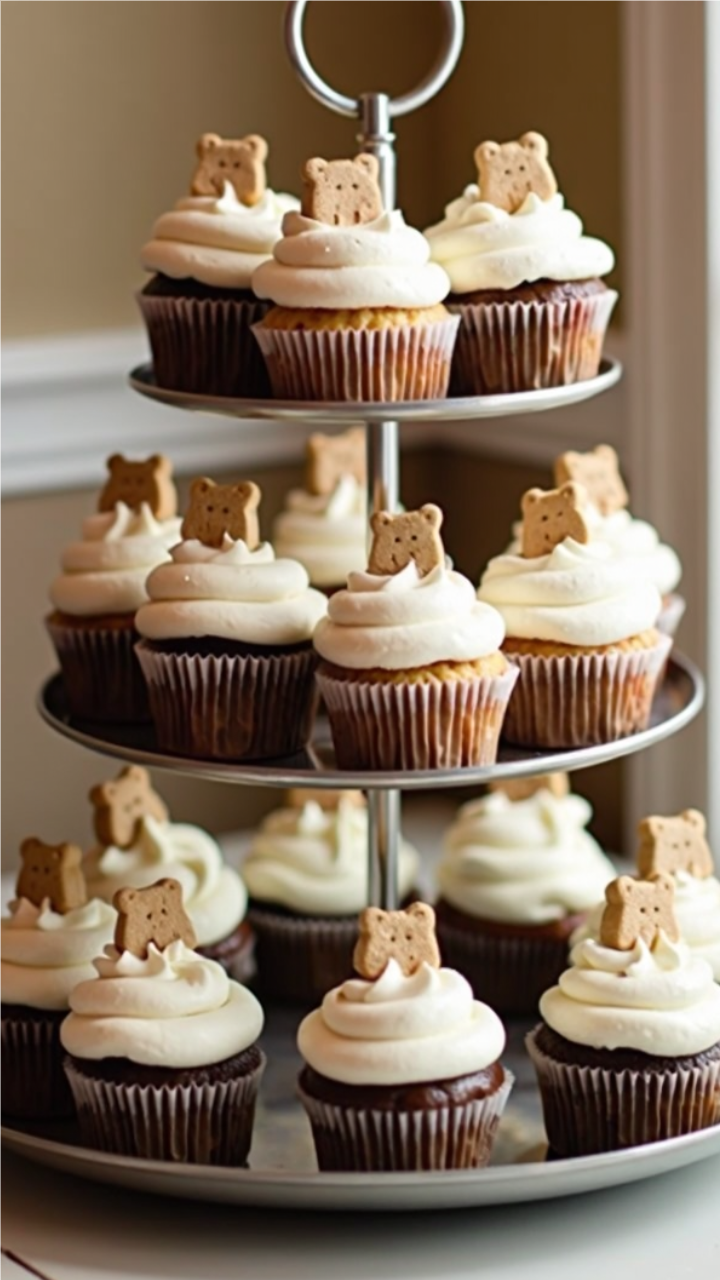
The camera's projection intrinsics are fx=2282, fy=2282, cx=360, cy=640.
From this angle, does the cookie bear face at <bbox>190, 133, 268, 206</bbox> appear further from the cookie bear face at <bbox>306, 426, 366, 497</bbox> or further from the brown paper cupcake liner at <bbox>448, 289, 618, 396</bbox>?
the cookie bear face at <bbox>306, 426, 366, 497</bbox>

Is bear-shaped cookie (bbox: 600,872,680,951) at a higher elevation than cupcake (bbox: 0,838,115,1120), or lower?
higher

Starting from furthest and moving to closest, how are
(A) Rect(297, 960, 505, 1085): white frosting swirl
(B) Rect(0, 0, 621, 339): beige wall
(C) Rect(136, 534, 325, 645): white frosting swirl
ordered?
(B) Rect(0, 0, 621, 339): beige wall → (C) Rect(136, 534, 325, 645): white frosting swirl → (A) Rect(297, 960, 505, 1085): white frosting swirl

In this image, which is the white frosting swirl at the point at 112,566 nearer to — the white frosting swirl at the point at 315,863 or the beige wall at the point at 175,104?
the white frosting swirl at the point at 315,863

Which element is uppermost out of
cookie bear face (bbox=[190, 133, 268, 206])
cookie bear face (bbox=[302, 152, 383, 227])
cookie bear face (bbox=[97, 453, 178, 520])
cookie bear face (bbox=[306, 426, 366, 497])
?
cookie bear face (bbox=[190, 133, 268, 206])

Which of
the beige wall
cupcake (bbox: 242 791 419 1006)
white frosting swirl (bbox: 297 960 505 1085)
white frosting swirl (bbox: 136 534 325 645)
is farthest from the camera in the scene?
the beige wall

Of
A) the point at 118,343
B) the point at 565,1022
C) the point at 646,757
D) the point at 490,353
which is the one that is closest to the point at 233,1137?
the point at 565,1022

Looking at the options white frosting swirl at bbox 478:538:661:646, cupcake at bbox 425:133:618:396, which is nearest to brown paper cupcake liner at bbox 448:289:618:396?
cupcake at bbox 425:133:618:396
